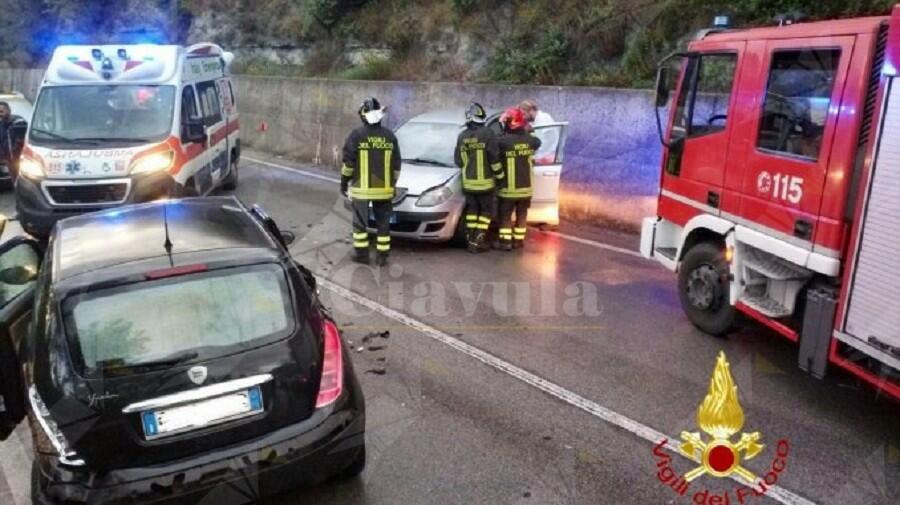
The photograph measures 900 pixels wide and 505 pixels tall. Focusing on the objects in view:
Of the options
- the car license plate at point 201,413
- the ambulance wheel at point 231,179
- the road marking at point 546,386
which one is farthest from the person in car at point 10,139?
the car license plate at point 201,413

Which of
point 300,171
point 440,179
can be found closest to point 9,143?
point 300,171

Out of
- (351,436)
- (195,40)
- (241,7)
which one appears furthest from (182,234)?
(195,40)

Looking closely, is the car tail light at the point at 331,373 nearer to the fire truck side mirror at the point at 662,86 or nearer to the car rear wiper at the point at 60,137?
the fire truck side mirror at the point at 662,86

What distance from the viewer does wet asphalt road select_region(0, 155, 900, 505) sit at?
3727mm

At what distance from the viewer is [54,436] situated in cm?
298

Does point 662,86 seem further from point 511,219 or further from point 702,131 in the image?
point 511,219

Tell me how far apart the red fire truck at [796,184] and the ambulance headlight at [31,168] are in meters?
7.05

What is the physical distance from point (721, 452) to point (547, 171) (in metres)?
5.45

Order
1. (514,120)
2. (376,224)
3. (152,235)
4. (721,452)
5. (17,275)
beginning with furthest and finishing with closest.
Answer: (514,120)
(376,224)
(17,275)
(721,452)
(152,235)

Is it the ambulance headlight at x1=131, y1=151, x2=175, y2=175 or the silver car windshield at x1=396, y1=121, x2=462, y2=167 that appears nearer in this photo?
the ambulance headlight at x1=131, y1=151, x2=175, y2=175

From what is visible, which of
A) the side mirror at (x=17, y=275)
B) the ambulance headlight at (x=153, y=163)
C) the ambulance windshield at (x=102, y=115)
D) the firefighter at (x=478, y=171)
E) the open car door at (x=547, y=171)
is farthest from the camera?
the open car door at (x=547, y=171)

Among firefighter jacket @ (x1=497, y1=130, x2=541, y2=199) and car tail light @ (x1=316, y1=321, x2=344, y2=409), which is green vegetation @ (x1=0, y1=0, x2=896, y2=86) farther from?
car tail light @ (x1=316, y1=321, x2=344, y2=409)

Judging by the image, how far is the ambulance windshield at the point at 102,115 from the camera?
876cm

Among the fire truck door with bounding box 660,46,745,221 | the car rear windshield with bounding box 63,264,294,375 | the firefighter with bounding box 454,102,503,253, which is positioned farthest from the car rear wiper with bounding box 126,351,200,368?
the firefighter with bounding box 454,102,503,253
